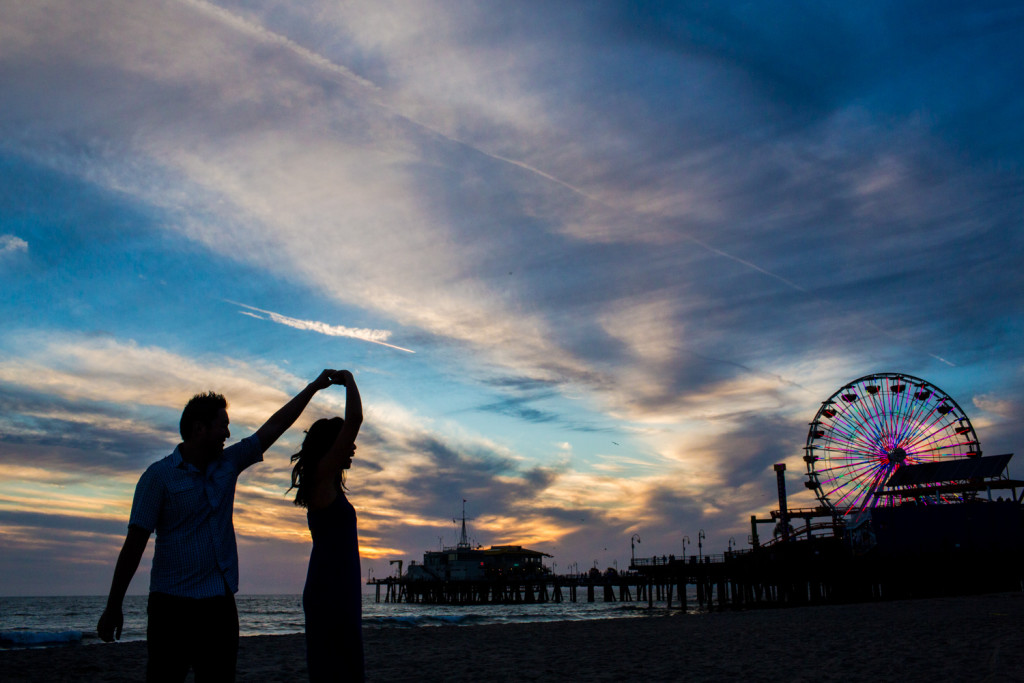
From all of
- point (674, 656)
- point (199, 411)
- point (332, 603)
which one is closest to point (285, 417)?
point (199, 411)

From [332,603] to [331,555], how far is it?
20cm

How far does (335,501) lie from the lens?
3266 mm

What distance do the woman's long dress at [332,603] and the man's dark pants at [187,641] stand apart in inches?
12.7

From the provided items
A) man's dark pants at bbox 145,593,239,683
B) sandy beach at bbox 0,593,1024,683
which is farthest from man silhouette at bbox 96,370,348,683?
sandy beach at bbox 0,593,1024,683

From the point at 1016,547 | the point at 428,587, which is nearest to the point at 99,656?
the point at 1016,547

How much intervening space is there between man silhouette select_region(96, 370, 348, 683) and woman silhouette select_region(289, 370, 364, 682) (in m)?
0.34

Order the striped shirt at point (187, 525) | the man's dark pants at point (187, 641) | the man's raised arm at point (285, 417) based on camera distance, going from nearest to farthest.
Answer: the man's dark pants at point (187, 641) → the striped shirt at point (187, 525) → the man's raised arm at point (285, 417)

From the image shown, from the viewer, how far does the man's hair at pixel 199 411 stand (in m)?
3.30

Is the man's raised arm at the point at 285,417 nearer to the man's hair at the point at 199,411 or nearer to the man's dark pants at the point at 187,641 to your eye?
the man's hair at the point at 199,411

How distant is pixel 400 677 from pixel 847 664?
6.55m

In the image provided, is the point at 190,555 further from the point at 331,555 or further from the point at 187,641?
the point at 331,555

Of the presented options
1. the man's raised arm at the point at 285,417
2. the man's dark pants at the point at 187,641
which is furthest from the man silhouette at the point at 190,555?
the man's raised arm at the point at 285,417

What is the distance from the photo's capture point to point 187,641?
119 inches

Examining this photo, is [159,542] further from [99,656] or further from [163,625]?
[99,656]
